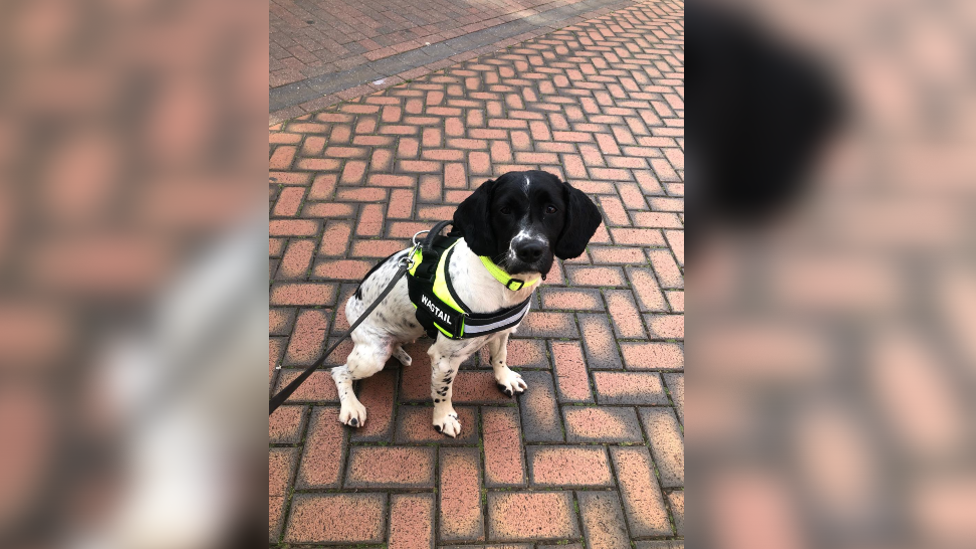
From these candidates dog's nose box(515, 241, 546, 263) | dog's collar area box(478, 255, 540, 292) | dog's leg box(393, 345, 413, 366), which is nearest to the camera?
dog's nose box(515, 241, 546, 263)

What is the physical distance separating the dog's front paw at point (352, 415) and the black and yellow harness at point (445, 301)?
1.90 feet

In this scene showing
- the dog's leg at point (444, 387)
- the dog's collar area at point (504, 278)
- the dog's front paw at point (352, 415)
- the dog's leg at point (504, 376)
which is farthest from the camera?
the dog's leg at point (504, 376)

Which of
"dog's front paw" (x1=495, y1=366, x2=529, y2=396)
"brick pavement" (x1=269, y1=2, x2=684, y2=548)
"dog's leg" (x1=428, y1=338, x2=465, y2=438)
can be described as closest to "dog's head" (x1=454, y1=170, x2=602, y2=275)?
"dog's leg" (x1=428, y1=338, x2=465, y2=438)

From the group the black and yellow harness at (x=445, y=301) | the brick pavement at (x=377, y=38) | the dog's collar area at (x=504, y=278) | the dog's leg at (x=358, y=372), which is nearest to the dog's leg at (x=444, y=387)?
the black and yellow harness at (x=445, y=301)

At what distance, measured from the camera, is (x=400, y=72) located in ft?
19.7

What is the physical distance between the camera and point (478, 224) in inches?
89.9

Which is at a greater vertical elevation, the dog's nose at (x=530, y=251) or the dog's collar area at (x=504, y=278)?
the dog's nose at (x=530, y=251)

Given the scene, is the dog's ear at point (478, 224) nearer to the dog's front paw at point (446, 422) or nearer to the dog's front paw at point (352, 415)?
the dog's front paw at point (446, 422)

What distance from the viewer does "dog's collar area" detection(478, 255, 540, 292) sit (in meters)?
2.33

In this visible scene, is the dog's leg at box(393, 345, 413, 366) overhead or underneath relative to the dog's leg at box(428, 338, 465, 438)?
underneath

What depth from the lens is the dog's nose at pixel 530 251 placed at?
219 centimetres
